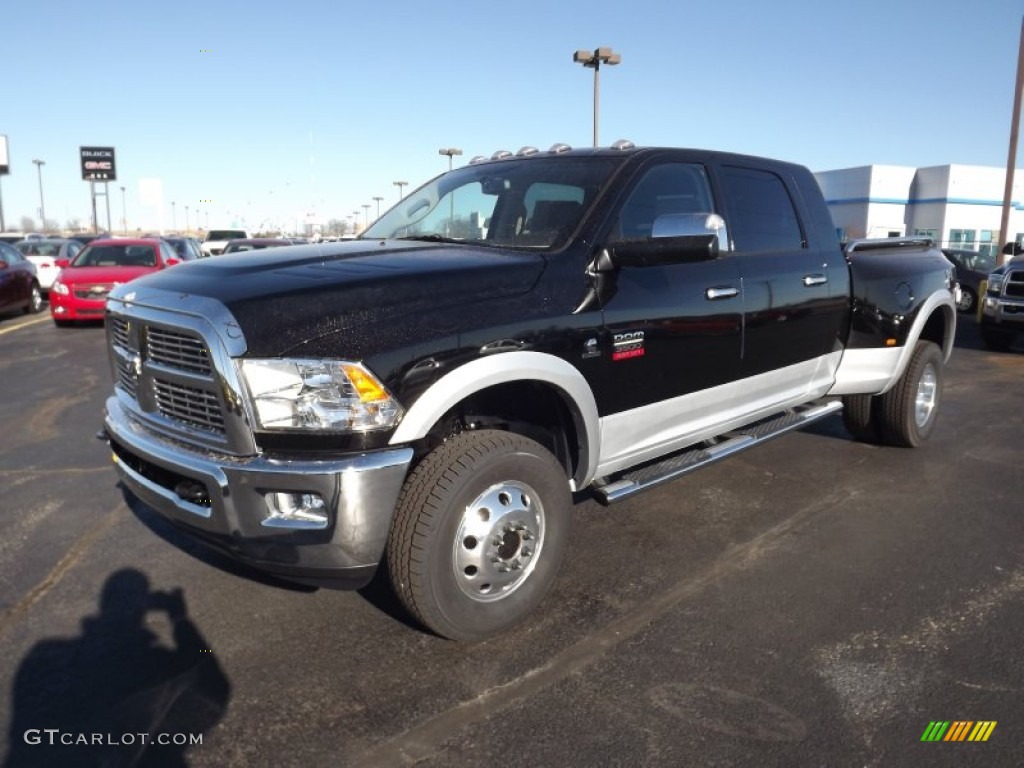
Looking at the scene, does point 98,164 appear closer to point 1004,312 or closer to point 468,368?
point 1004,312

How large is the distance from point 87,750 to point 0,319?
15.8 metres

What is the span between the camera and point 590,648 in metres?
3.03

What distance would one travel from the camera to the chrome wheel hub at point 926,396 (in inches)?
231

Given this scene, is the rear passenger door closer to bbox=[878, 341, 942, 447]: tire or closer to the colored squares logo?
bbox=[878, 341, 942, 447]: tire

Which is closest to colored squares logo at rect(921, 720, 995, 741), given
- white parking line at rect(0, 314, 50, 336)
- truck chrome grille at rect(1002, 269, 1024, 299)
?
truck chrome grille at rect(1002, 269, 1024, 299)

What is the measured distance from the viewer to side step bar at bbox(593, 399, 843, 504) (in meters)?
3.54

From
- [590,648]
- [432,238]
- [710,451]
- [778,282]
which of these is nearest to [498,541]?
[590,648]

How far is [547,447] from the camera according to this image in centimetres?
351

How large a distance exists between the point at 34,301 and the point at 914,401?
16444mm

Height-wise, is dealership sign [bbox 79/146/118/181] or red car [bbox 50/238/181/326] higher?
dealership sign [bbox 79/146/118/181]

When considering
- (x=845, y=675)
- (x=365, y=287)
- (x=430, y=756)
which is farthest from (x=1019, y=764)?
(x=365, y=287)

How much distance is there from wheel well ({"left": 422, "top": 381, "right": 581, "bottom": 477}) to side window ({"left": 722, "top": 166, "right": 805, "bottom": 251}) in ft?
5.42

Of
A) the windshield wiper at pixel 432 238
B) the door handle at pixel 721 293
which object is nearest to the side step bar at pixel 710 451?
the door handle at pixel 721 293

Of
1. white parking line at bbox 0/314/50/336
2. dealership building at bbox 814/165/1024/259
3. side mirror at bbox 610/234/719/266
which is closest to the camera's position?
side mirror at bbox 610/234/719/266
